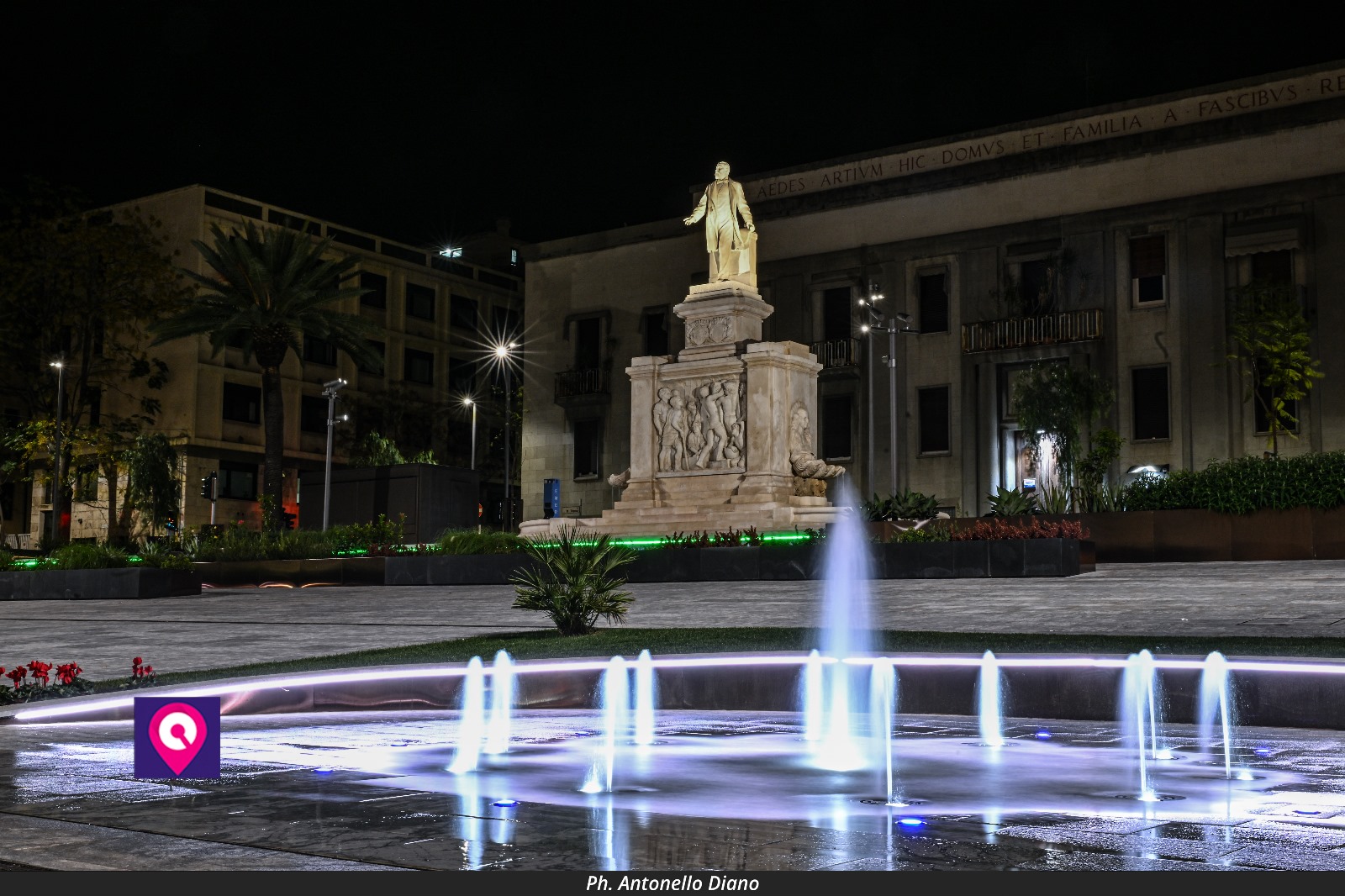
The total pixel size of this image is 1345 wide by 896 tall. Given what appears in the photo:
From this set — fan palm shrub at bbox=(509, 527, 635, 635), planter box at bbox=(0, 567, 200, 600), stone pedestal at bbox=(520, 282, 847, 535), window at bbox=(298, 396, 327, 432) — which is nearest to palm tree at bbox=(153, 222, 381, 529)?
planter box at bbox=(0, 567, 200, 600)

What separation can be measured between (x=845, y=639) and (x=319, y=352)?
56.2 meters

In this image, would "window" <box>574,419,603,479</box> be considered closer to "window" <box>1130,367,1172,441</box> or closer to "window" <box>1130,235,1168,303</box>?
"window" <box>1130,367,1172,441</box>

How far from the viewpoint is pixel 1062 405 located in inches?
1485

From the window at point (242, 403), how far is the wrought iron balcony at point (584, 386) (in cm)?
1835

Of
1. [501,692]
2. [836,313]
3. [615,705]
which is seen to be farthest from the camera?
[836,313]

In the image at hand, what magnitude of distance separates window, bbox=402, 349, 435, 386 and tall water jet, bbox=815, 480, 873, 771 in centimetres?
4702

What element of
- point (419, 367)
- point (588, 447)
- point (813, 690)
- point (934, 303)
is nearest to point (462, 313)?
point (419, 367)

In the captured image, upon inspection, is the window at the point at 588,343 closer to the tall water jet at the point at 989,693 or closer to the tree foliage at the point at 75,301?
the tree foliage at the point at 75,301

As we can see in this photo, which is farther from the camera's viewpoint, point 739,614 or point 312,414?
point 312,414

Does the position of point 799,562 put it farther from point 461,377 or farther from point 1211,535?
point 461,377

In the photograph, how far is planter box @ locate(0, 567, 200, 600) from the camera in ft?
91.8

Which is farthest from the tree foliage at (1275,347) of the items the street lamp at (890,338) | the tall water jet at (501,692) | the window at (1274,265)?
the tall water jet at (501,692)

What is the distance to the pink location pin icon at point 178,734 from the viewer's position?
21.4 ft

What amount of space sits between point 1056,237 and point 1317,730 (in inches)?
1309
